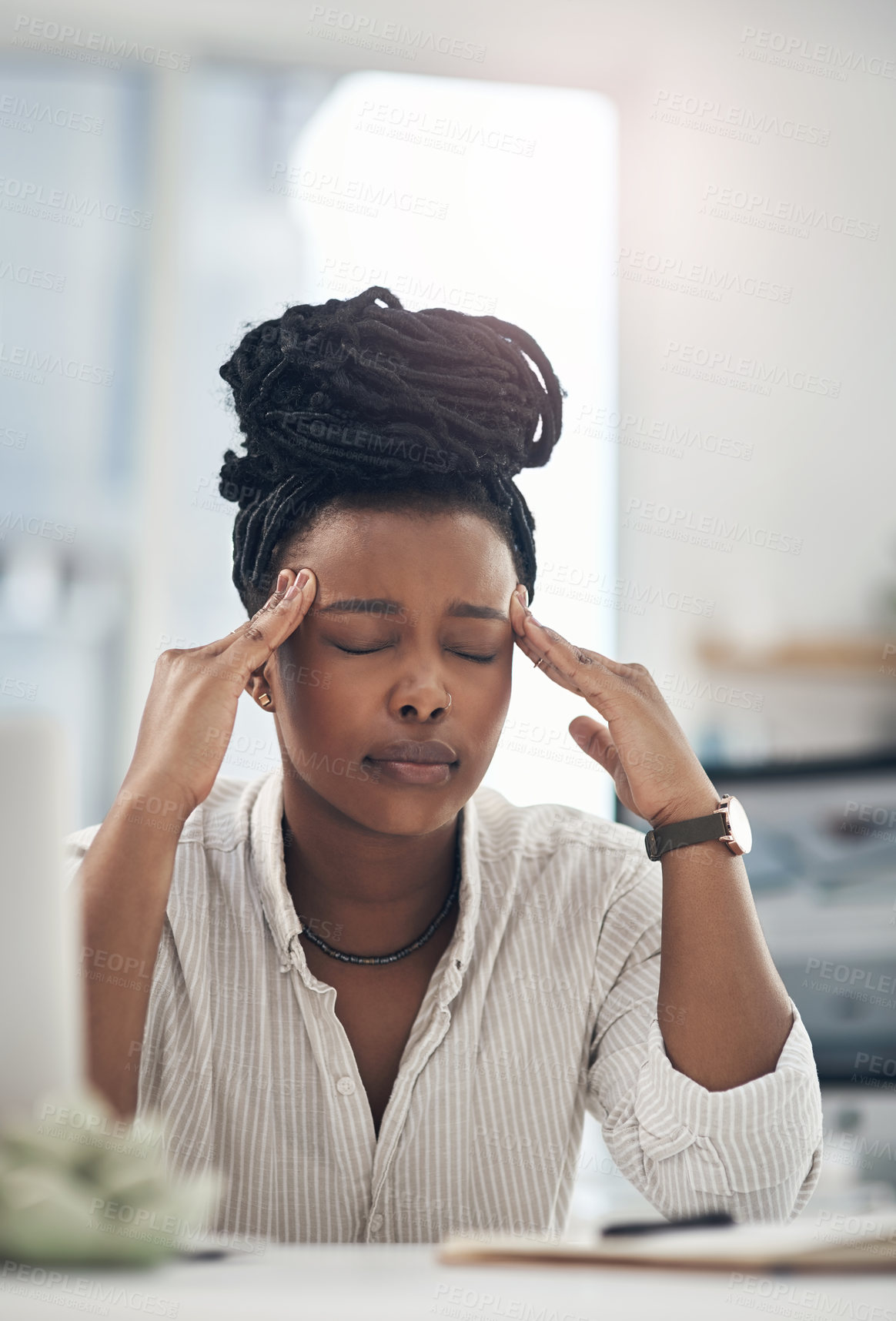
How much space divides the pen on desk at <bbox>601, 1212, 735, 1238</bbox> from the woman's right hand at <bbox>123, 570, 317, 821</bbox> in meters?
0.62

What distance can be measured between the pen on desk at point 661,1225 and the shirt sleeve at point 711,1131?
16.4 inches

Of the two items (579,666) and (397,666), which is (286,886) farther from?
(579,666)

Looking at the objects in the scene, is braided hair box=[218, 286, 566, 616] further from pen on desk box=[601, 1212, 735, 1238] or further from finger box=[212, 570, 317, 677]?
pen on desk box=[601, 1212, 735, 1238]

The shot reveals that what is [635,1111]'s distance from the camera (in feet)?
4.04

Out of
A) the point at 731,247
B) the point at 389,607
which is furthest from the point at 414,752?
the point at 731,247

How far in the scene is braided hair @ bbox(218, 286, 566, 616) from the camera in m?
1.38

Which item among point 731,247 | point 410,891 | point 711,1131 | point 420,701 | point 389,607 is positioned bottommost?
point 711,1131

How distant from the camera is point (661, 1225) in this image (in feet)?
2.36

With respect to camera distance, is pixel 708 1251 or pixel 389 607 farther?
pixel 389 607

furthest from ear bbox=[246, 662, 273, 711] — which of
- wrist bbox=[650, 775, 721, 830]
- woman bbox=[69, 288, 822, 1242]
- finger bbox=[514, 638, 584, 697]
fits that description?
wrist bbox=[650, 775, 721, 830]

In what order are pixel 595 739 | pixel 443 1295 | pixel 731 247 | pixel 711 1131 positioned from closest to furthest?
1. pixel 443 1295
2. pixel 711 1131
3. pixel 595 739
4. pixel 731 247

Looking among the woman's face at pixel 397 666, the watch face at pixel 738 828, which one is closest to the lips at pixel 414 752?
the woman's face at pixel 397 666

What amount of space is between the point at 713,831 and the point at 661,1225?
593mm

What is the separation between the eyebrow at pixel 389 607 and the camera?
130 cm
